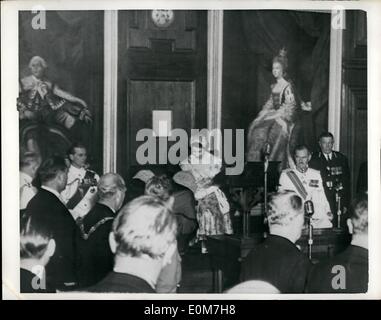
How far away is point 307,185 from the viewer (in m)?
2.94

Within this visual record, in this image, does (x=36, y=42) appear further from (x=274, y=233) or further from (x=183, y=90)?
(x=274, y=233)

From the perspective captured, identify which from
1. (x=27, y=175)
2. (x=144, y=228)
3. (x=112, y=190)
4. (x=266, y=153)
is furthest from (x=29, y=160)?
(x=266, y=153)

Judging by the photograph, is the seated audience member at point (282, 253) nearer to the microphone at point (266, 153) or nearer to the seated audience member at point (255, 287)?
the seated audience member at point (255, 287)

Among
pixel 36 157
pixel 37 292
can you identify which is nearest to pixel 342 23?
pixel 36 157

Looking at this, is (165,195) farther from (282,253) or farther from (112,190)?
(282,253)

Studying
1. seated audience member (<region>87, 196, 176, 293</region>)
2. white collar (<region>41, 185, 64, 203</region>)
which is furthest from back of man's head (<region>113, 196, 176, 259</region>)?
white collar (<region>41, 185, 64, 203</region>)

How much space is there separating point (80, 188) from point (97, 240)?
249mm

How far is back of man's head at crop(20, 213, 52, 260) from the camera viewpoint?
289cm

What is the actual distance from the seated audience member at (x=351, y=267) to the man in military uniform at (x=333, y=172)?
0.07m

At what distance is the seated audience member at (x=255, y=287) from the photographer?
9.52 feet

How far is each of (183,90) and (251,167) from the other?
47 centimetres

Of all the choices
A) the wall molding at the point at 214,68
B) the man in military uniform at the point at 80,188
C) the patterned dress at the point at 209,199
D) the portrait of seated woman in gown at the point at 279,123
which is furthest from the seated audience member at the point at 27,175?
the portrait of seated woman in gown at the point at 279,123

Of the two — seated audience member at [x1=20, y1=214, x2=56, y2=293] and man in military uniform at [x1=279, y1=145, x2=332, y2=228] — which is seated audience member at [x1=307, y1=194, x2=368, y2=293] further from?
seated audience member at [x1=20, y1=214, x2=56, y2=293]

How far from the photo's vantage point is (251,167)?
2.90 metres
